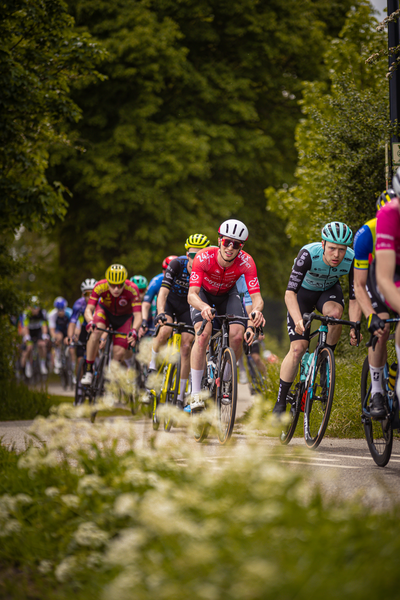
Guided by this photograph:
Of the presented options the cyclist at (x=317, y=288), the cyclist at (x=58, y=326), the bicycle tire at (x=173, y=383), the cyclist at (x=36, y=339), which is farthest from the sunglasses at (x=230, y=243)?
the cyclist at (x=36, y=339)

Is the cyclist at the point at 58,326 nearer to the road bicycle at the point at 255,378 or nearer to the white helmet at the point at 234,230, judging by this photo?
the road bicycle at the point at 255,378

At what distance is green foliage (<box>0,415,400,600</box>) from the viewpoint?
2.35 metres

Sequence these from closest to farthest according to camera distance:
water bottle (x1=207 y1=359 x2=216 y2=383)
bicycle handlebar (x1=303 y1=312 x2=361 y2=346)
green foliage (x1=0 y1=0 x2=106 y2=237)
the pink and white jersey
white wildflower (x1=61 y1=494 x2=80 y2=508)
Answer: white wildflower (x1=61 y1=494 x2=80 y2=508) < the pink and white jersey < bicycle handlebar (x1=303 y1=312 x2=361 y2=346) < water bottle (x1=207 y1=359 x2=216 y2=383) < green foliage (x1=0 y1=0 x2=106 y2=237)

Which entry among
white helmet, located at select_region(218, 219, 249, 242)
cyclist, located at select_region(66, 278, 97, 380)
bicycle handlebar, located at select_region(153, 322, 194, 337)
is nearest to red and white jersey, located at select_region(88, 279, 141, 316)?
bicycle handlebar, located at select_region(153, 322, 194, 337)

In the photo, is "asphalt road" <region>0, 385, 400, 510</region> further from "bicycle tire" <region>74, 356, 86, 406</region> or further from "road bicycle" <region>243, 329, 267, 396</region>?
"bicycle tire" <region>74, 356, 86, 406</region>

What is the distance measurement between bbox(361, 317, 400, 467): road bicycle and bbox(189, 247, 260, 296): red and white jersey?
2.08 metres

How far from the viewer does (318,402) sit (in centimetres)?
691

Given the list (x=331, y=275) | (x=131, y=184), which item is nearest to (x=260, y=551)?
(x=331, y=275)

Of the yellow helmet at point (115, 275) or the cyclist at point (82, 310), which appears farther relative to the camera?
the cyclist at point (82, 310)

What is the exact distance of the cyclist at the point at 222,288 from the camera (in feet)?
24.3

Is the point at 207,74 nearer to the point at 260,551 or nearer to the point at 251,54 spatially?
the point at 251,54

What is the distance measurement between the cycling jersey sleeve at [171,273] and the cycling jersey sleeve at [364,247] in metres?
4.15

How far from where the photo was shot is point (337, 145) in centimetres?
1025

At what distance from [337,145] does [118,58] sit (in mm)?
14047
